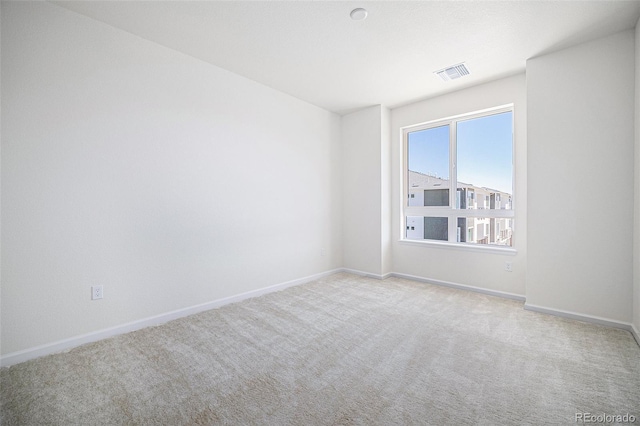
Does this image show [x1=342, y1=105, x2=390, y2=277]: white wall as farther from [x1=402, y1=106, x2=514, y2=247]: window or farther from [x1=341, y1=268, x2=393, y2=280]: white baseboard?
[x1=402, y1=106, x2=514, y2=247]: window

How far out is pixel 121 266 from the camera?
98.3 inches

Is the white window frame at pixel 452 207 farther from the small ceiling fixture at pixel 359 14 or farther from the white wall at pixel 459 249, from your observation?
the small ceiling fixture at pixel 359 14

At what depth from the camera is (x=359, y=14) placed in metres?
2.29

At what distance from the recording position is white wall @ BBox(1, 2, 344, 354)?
6.75 feet

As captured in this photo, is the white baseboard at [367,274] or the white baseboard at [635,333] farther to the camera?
the white baseboard at [367,274]

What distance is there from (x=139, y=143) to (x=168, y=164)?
303 millimetres

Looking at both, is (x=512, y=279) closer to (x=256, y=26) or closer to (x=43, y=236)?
(x=256, y=26)

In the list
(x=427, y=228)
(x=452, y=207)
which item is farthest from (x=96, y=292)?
(x=452, y=207)

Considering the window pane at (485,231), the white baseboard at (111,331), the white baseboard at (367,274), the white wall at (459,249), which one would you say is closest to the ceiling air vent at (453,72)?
the white wall at (459,249)

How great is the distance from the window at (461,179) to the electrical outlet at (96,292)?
3962 millimetres

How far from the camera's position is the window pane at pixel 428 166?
4.12m

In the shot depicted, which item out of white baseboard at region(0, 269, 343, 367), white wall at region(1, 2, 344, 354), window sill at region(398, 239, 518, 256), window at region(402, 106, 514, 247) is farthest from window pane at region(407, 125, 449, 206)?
white baseboard at region(0, 269, 343, 367)

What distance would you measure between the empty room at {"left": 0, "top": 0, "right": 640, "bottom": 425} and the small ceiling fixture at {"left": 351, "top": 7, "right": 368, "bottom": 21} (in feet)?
0.10

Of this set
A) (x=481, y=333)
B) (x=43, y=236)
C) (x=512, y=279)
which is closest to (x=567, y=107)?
(x=512, y=279)
